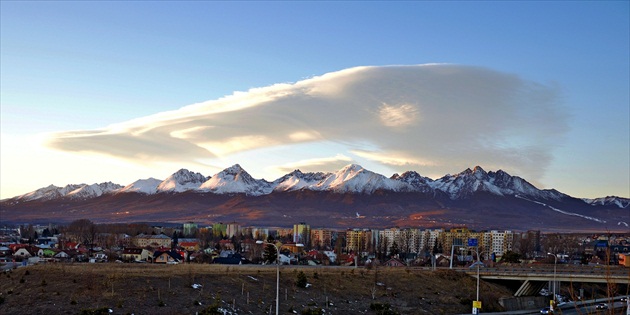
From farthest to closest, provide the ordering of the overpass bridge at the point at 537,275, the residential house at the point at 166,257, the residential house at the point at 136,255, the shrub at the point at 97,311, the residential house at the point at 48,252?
the residential house at the point at 48,252 < the residential house at the point at 136,255 < the residential house at the point at 166,257 < the overpass bridge at the point at 537,275 < the shrub at the point at 97,311

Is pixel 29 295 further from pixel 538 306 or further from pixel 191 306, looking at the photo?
pixel 538 306

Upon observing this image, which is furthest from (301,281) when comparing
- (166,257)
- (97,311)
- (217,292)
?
(166,257)

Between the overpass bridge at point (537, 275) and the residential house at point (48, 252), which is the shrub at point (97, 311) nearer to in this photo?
the overpass bridge at point (537, 275)

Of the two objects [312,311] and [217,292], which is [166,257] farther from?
[312,311]

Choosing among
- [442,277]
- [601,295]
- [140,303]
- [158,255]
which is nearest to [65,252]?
[158,255]

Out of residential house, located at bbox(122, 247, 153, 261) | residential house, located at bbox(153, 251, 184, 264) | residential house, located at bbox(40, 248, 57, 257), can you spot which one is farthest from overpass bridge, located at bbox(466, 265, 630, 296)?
residential house, located at bbox(40, 248, 57, 257)

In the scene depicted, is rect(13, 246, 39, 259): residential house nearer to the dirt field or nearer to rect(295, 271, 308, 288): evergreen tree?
the dirt field

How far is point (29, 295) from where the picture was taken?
169ft

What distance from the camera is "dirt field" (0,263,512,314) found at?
5028cm

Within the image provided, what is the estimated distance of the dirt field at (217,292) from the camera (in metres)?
50.3

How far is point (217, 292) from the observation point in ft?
192

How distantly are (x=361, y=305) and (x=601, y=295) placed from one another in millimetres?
53924

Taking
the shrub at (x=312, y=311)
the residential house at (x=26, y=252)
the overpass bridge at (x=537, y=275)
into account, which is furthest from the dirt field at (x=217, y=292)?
the residential house at (x=26, y=252)

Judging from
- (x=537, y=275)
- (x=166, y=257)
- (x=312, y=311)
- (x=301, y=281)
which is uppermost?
(x=301, y=281)
